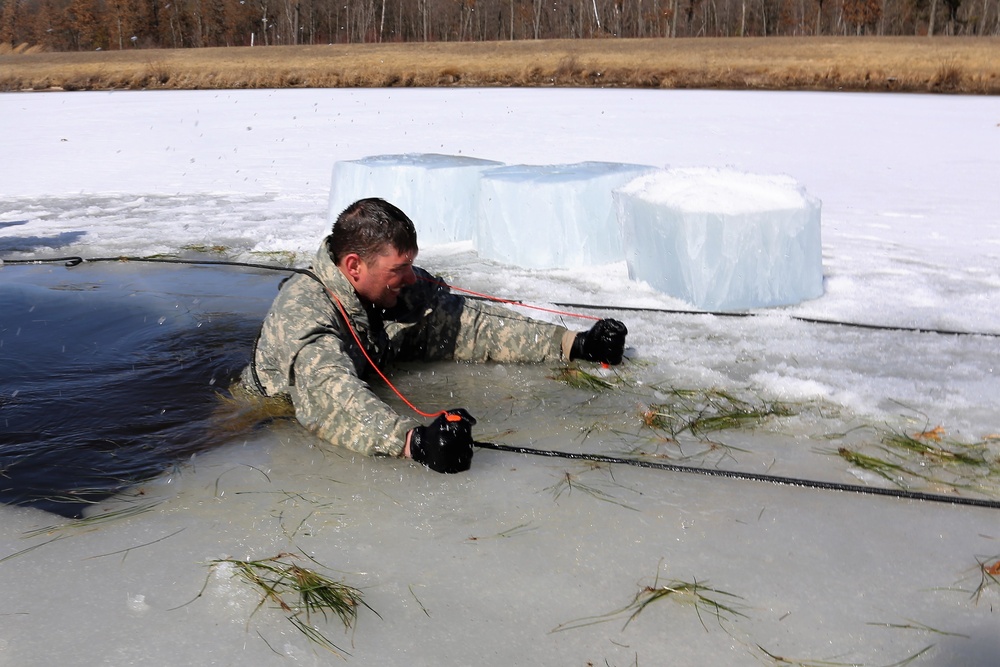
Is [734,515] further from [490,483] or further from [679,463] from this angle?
[490,483]

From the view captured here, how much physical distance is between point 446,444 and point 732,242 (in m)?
2.56

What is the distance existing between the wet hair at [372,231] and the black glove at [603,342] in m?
0.86

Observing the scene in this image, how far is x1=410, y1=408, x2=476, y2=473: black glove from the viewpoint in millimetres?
2664

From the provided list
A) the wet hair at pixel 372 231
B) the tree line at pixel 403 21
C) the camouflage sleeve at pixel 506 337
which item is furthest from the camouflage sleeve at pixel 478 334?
the tree line at pixel 403 21

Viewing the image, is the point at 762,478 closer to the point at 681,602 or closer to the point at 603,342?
the point at 681,602

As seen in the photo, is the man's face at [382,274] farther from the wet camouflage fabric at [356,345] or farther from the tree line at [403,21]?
the tree line at [403,21]

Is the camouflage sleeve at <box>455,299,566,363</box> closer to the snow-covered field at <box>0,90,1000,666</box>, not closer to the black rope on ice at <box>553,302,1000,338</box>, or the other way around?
the snow-covered field at <box>0,90,1000,666</box>

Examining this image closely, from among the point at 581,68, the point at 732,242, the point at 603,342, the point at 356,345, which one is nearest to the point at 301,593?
the point at 356,345

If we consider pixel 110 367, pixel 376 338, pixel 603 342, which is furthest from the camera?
→ pixel 110 367

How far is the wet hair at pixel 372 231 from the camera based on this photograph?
3.18 m

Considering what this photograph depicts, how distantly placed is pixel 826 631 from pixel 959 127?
14.3 m

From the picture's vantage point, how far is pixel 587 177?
18.8 ft

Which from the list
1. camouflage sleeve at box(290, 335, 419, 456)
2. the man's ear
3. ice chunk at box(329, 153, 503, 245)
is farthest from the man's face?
ice chunk at box(329, 153, 503, 245)

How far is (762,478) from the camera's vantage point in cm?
271
